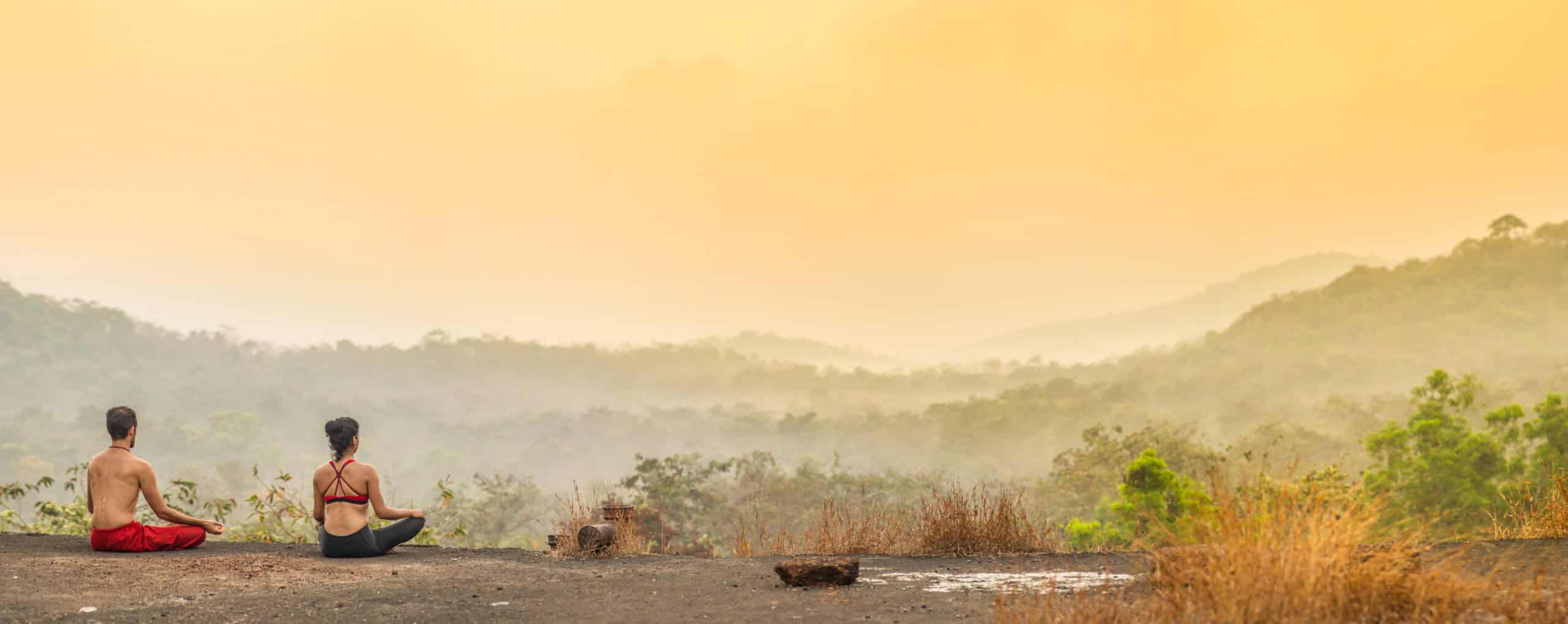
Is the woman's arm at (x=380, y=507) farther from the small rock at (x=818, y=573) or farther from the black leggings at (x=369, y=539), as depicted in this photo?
the small rock at (x=818, y=573)

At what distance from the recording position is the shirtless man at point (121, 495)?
8047 millimetres

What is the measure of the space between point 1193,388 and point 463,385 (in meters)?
54.0

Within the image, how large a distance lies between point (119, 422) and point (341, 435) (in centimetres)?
167

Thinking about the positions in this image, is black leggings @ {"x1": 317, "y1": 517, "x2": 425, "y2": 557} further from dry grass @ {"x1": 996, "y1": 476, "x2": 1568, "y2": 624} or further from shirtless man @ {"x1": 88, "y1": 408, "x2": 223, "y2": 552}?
dry grass @ {"x1": 996, "y1": 476, "x2": 1568, "y2": 624}

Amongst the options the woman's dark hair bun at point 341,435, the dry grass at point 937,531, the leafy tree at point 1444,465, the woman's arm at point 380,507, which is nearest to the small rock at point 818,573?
the dry grass at point 937,531

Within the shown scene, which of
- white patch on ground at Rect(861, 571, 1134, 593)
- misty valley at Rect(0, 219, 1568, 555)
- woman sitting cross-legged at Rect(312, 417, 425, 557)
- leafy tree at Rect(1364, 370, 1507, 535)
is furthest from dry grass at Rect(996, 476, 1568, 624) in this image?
leafy tree at Rect(1364, 370, 1507, 535)

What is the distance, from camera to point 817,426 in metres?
58.3

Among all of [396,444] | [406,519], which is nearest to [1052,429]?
[396,444]

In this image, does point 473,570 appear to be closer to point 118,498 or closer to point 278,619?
point 278,619

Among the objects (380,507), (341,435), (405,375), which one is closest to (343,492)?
(380,507)

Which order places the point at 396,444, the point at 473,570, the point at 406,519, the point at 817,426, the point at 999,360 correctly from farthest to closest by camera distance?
1. the point at 999,360
2. the point at 396,444
3. the point at 817,426
4. the point at 406,519
5. the point at 473,570

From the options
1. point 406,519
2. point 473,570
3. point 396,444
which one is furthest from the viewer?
point 396,444

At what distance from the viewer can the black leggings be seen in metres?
8.40

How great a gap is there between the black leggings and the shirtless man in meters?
0.80
